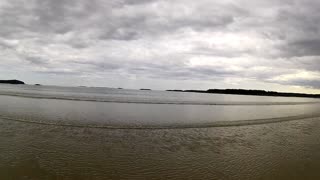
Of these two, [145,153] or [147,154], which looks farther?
[145,153]

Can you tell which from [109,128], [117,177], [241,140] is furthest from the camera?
[109,128]

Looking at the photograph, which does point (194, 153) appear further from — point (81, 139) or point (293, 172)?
point (81, 139)

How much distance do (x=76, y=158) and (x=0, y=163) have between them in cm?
235

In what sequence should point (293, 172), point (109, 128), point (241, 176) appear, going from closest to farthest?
point (241, 176) → point (293, 172) → point (109, 128)

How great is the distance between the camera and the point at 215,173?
376 inches

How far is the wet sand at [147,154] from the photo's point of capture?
359 inches

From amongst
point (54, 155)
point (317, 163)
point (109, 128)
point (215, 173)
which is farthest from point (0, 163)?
point (317, 163)

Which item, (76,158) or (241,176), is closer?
(241,176)

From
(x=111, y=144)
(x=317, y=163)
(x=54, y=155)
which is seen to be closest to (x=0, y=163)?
(x=54, y=155)

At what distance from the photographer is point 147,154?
11.7 meters

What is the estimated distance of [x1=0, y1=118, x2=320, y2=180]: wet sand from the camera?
9109 mm

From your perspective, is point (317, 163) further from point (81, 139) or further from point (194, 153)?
point (81, 139)

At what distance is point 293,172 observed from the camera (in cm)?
1024

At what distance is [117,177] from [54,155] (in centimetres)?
322
